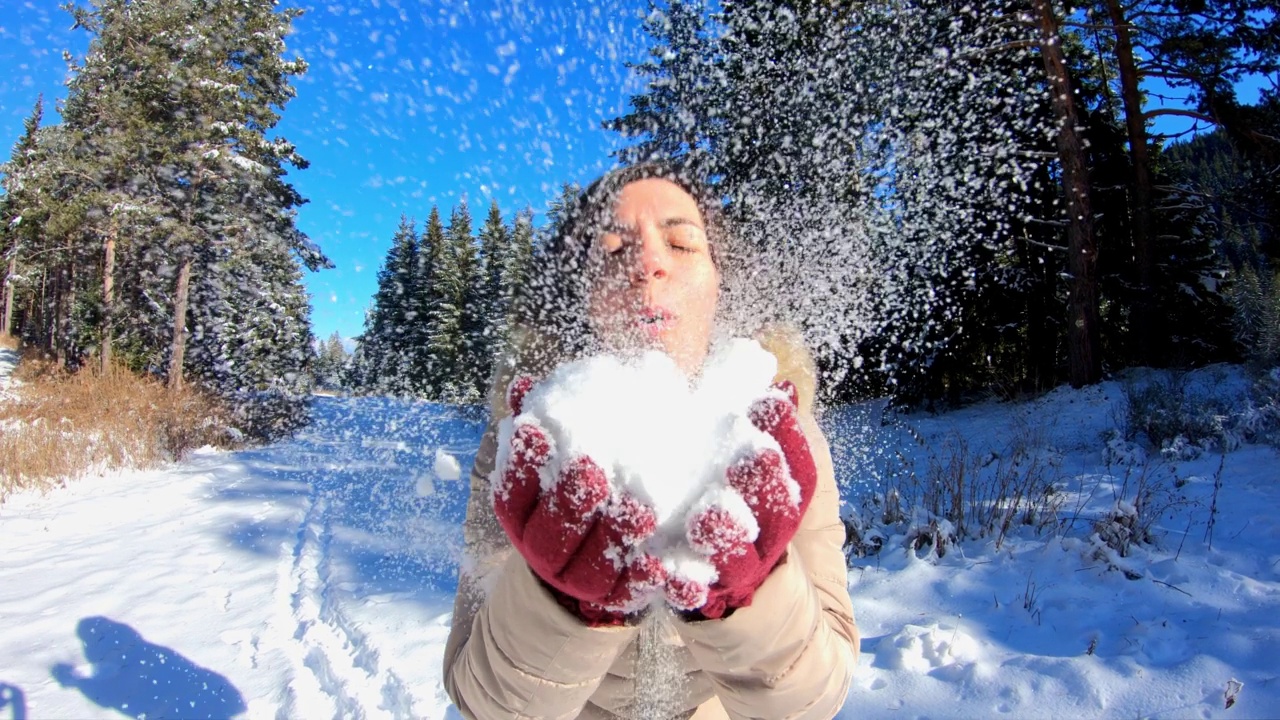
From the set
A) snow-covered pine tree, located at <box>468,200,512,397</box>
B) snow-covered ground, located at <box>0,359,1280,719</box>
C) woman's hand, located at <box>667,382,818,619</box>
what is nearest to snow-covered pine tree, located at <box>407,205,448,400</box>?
snow-covered pine tree, located at <box>468,200,512,397</box>

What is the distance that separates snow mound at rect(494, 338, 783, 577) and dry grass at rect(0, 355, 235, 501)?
9746 millimetres

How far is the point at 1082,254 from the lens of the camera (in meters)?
8.87

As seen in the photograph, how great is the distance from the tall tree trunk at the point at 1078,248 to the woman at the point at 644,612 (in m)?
9.26

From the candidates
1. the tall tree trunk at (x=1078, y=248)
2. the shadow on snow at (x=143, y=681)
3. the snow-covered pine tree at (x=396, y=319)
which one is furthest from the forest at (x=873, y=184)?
the snow-covered pine tree at (x=396, y=319)

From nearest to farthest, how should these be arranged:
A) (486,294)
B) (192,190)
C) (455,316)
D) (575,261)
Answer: (575,261), (192,190), (486,294), (455,316)

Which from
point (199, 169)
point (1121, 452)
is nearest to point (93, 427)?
point (199, 169)

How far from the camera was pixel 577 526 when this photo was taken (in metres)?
0.77

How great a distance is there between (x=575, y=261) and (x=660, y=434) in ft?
2.31

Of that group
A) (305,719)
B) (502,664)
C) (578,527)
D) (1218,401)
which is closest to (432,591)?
(305,719)

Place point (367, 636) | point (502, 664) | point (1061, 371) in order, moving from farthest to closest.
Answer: point (1061, 371), point (367, 636), point (502, 664)

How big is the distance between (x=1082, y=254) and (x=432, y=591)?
33.2ft

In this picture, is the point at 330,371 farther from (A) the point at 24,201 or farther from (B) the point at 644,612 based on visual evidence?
(B) the point at 644,612

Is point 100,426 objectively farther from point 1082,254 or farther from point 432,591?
point 1082,254

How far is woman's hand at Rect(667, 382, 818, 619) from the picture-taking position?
2.46 feet
